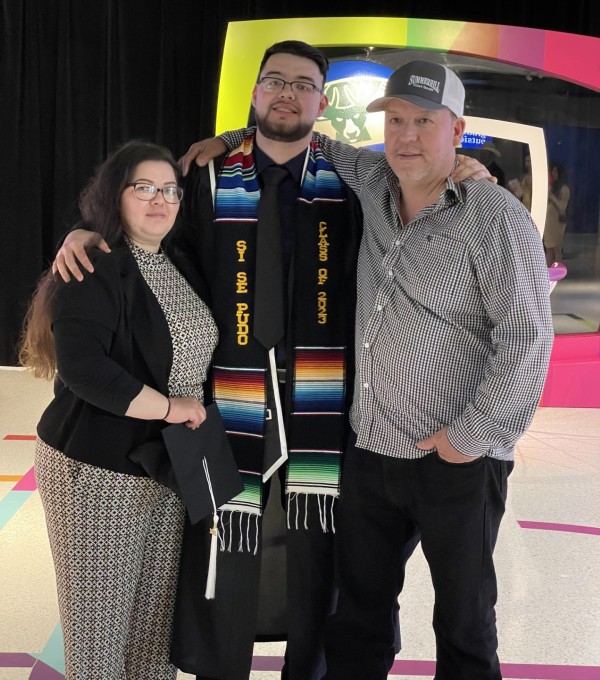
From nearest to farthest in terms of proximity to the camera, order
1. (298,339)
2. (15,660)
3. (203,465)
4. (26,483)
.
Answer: (203,465) → (298,339) → (15,660) → (26,483)

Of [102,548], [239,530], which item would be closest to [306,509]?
[239,530]

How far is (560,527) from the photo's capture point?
12.3 ft

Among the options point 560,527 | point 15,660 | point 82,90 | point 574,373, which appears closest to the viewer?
point 15,660

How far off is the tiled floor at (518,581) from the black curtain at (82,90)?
7.67 feet

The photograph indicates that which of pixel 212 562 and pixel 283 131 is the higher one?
pixel 283 131

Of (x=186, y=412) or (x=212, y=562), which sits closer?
(x=186, y=412)

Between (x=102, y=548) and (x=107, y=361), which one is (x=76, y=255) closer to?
(x=107, y=361)

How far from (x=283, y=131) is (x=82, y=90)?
16.3 ft

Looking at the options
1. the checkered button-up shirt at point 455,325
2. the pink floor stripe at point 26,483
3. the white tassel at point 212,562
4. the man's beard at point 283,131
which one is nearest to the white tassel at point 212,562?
the white tassel at point 212,562

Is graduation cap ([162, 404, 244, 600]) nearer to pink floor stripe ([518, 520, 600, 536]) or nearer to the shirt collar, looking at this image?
the shirt collar

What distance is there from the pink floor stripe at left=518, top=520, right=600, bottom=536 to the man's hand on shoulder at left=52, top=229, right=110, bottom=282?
2700 millimetres

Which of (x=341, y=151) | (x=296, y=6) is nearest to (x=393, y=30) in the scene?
(x=296, y=6)

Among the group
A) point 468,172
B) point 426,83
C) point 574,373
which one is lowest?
point 574,373

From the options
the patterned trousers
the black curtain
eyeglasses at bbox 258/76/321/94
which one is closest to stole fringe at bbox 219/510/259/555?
the patterned trousers
